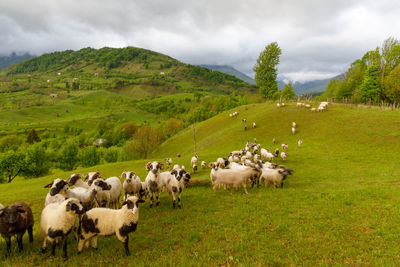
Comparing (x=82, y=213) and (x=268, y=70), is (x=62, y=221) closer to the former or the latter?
(x=82, y=213)

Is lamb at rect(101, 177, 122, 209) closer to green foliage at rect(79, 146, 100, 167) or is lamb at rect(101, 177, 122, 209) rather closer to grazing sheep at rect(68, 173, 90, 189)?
grazing sheep at rect(68, 173, 90, 189)

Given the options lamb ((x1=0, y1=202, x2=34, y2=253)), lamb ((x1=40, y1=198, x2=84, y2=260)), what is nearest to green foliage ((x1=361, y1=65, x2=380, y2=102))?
lamb ((x1=40, y1=198, x2=84, y2=260))

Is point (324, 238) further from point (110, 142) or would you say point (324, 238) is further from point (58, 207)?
point (110, 142)

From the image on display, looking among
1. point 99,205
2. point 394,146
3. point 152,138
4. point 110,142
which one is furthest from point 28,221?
point 110,142

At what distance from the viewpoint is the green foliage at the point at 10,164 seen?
46.6 metres

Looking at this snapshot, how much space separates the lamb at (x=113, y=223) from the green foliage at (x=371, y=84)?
214 feet

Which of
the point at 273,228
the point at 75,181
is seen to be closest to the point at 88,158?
the point at 75,181

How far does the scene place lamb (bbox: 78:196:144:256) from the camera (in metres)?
7.27

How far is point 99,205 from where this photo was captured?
34.7ft

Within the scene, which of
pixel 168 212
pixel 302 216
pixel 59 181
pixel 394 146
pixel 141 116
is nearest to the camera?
pixel 59 181

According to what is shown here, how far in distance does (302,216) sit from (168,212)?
25.7 feet

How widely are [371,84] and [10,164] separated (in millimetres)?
97750

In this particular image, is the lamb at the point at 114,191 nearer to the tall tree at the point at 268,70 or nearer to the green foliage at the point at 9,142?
the tall tree at the point at 268,70

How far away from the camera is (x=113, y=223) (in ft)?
24.6
